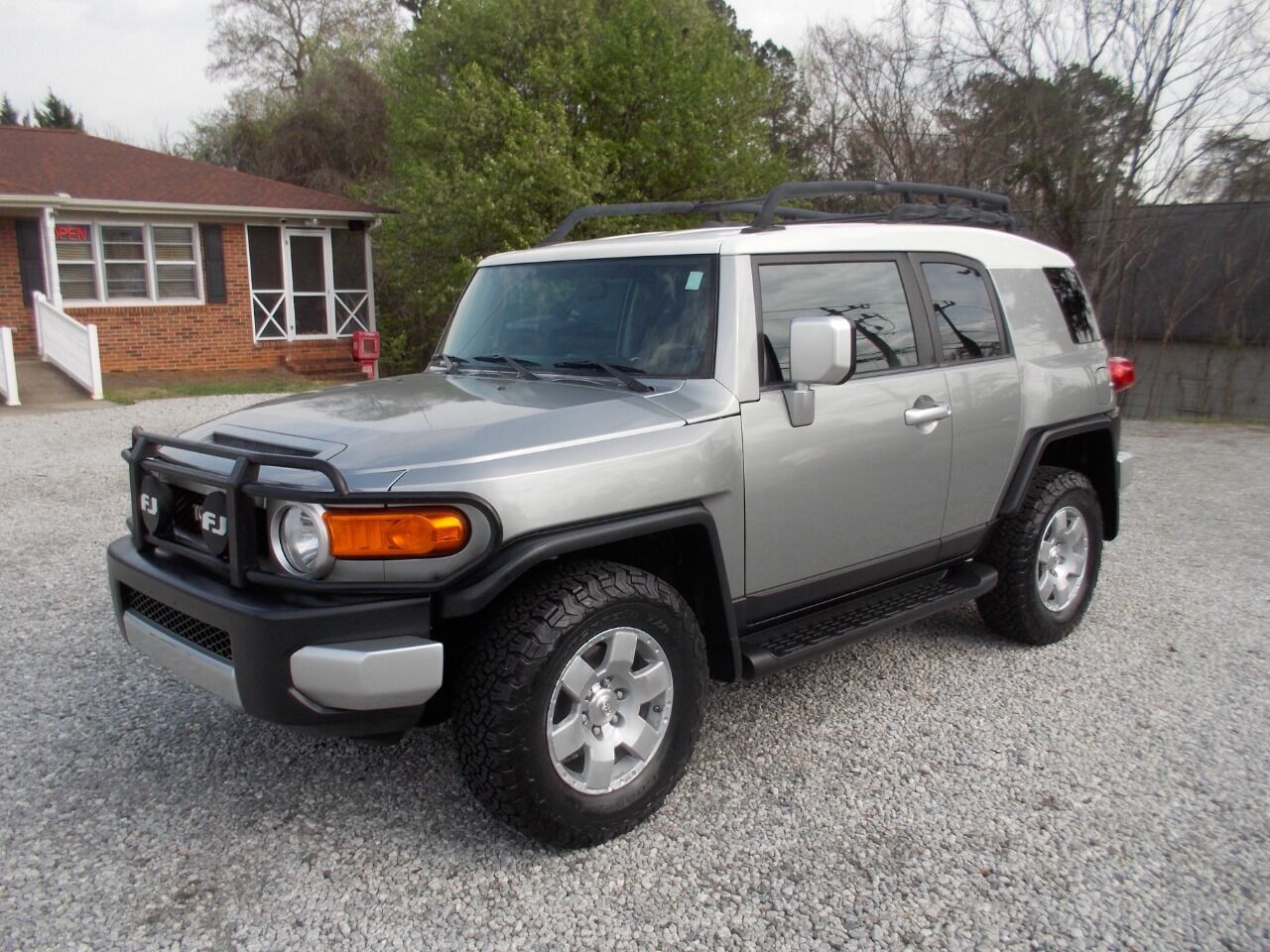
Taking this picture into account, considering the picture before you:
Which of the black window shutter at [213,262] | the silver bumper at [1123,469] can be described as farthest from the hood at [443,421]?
the black window shutter at [213,262]

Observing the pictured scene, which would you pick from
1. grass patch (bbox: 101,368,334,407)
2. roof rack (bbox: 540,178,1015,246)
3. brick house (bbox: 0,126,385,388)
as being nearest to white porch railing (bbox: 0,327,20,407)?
grass patch (bbox: 101,368,334,407)

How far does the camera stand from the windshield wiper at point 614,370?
11.4ft

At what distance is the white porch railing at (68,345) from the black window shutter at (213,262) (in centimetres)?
291

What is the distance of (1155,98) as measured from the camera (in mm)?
15961

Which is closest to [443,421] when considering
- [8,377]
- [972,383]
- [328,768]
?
[328,768]

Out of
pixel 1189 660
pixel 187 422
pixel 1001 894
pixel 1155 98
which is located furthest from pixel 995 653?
pixel 1155 98

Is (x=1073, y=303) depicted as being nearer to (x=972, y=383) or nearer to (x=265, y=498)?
(x=972, y=383)

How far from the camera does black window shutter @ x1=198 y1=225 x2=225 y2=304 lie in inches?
750

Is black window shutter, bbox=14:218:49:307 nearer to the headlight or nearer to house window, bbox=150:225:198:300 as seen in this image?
house window, bbox=150:225:198:300

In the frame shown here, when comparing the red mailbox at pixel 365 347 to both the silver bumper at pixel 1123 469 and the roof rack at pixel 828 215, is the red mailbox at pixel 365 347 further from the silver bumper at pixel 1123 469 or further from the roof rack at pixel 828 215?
the silver bumper at pixel 1123 469

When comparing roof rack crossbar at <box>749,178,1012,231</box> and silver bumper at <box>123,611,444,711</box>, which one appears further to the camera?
roof rack crossbar at <box>749,178,1012,231</box>

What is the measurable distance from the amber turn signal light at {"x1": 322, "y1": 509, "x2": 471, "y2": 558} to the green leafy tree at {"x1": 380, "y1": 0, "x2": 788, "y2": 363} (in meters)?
14.8

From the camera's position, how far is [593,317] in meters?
3.87

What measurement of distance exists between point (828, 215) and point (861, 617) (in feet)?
7.08
